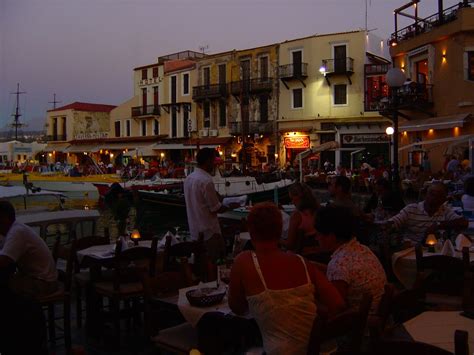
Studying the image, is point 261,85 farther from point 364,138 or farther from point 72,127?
point 72,127

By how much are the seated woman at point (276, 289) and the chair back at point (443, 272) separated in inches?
56.5

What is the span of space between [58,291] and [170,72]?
42.4 meters

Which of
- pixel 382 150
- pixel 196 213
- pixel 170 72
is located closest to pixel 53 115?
pixel 170 72

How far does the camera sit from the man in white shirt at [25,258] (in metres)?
4.39

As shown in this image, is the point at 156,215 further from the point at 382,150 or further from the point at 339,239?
the point at 339,239

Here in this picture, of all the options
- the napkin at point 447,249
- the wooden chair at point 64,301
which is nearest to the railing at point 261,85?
the napkin at point 447,249

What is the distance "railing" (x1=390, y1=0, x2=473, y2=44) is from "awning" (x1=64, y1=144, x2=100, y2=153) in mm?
31850

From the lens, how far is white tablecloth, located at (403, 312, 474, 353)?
3.02 m

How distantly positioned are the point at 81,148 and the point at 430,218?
4933 centimetres

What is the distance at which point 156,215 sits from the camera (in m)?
23.1

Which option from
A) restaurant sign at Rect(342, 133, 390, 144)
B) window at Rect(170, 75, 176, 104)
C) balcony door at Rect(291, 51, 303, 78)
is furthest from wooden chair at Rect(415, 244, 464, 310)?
window at Rect(170, 75, 176, 104)

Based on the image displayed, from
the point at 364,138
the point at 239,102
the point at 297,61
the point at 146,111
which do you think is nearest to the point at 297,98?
the point at 297,61

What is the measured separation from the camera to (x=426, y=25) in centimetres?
2428

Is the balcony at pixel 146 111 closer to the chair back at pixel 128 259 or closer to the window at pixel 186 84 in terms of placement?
the window at pixel 186 84
